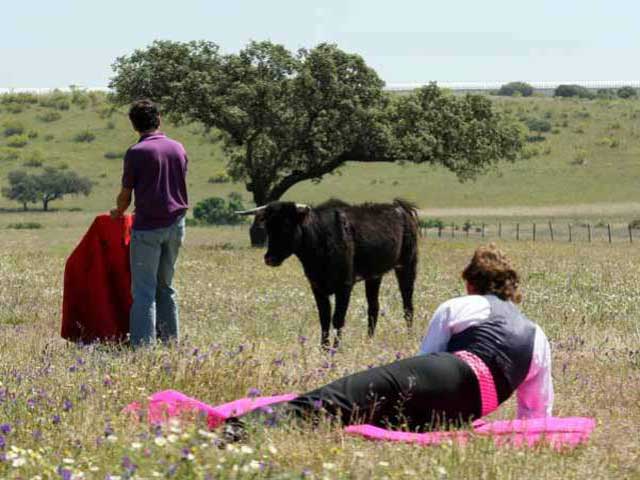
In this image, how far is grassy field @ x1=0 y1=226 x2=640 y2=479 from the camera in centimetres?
675

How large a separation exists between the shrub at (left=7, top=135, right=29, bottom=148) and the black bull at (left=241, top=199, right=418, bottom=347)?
8093 cm

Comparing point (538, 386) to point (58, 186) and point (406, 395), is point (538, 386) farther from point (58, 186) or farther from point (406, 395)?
point (58, 186)

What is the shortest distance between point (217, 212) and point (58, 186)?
1441 centimetres

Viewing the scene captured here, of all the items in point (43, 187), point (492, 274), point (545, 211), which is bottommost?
point (545, 211)

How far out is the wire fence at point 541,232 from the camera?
47.8 metres

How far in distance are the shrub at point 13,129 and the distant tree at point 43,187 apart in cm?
2178

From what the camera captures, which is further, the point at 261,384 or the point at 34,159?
the point at 34,159

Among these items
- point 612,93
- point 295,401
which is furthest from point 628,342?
point 612,93

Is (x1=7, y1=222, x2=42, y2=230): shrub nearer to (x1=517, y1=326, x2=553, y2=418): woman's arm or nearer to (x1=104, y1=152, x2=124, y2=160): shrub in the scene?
(x1=104, y1=152, x2=124, y2=160): shrub

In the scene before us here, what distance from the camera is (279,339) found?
1355cm

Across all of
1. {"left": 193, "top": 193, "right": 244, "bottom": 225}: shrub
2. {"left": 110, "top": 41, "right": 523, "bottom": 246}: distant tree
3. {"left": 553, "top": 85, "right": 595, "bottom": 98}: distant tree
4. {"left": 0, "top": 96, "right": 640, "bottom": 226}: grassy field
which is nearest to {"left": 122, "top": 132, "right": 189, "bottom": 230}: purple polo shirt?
{"left": 110, "top": 41, "right": 523, "bottom": 246}: distant tree

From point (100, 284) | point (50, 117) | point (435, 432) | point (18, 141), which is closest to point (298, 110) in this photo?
point (100, 284)

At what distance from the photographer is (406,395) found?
8039 millimetres

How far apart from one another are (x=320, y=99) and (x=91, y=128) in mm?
58992
